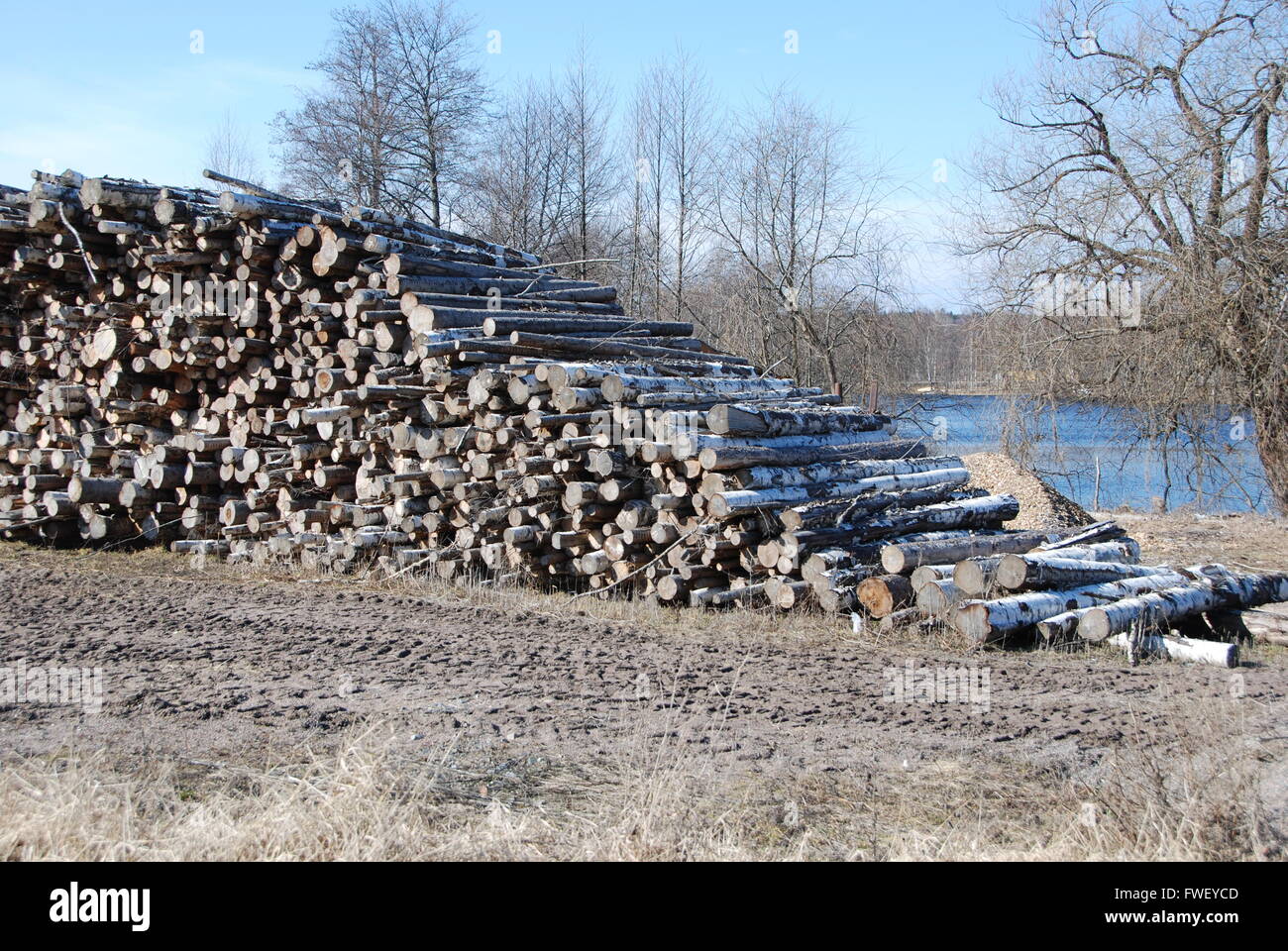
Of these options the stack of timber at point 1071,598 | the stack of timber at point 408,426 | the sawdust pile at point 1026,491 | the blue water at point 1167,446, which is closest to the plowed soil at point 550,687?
the stack of timber at point 1071,598

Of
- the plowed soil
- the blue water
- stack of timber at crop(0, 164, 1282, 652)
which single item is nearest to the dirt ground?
the plowed soil

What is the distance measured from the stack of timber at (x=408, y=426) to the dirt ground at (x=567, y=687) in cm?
68

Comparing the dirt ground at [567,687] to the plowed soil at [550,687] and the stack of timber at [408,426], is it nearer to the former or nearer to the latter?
the plowed soil at [550,687]

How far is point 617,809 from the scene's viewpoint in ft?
13.0

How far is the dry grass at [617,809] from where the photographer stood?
3.41 meters

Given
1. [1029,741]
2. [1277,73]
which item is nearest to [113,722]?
[1029,741]

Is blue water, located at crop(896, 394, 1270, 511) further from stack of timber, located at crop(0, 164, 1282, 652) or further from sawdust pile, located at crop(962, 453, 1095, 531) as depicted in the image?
stack of timber, located at crop(0, 164, 1282, 652)

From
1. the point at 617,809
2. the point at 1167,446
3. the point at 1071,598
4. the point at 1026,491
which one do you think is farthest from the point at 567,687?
the point at 1167,446

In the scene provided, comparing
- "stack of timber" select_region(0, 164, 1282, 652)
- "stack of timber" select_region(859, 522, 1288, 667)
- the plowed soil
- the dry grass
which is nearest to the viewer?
the dry grass

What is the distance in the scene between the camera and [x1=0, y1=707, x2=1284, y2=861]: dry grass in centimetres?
341

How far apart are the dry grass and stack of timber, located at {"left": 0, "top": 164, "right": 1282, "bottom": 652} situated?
3273mm

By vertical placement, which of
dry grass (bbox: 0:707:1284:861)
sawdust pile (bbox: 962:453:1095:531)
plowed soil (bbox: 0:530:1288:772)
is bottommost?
plowed soil (bbox: 0:530:1288:772)

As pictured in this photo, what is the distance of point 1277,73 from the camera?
12.8 metres

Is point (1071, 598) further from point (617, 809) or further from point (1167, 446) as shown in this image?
point (1167, 446)
